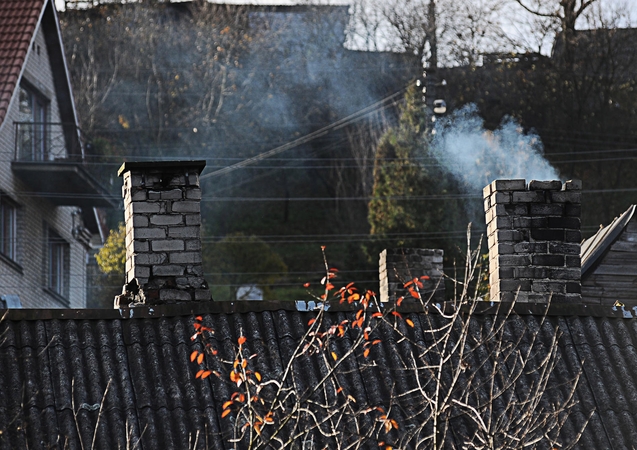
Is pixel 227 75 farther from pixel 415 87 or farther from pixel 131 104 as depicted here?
pixel 415 87

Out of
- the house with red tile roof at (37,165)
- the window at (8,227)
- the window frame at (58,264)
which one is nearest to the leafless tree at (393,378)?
the house with red tile roof at (37,165)

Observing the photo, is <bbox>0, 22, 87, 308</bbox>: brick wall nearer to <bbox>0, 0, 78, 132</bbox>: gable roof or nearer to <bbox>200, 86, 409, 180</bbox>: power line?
<bbox>0, 0, 78, 132</bbox>: gable roof

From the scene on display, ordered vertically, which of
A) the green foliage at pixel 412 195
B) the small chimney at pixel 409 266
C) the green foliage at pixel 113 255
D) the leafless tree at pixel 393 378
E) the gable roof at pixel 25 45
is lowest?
the leafless tree at pixel 393 378

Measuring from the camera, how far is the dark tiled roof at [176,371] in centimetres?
721

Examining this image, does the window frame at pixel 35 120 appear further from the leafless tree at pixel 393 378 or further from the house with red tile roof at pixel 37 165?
the leafless tree at pixel 393 378

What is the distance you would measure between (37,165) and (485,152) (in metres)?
12.9

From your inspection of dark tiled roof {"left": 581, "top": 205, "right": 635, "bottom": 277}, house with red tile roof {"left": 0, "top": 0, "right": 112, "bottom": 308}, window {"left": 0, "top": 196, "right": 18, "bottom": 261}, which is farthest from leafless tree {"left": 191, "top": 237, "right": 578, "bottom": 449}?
window {"left": 0, "top": 196, "right": 18, "bottom": 261}

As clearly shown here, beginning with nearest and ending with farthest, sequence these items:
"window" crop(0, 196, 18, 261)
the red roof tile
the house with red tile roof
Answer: the red roof tile < the house with red tile roof < "window" crop(0, 196, 18, 261)

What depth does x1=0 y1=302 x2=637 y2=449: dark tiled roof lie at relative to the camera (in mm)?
7211

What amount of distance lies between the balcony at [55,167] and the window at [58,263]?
0.94m

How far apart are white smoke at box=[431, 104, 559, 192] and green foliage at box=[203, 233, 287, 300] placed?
5244 mm

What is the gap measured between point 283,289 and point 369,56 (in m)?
10.6

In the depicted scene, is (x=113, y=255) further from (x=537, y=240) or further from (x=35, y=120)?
Answer: (x=537, y=240)

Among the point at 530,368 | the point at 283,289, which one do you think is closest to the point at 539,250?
the point at 530,368
